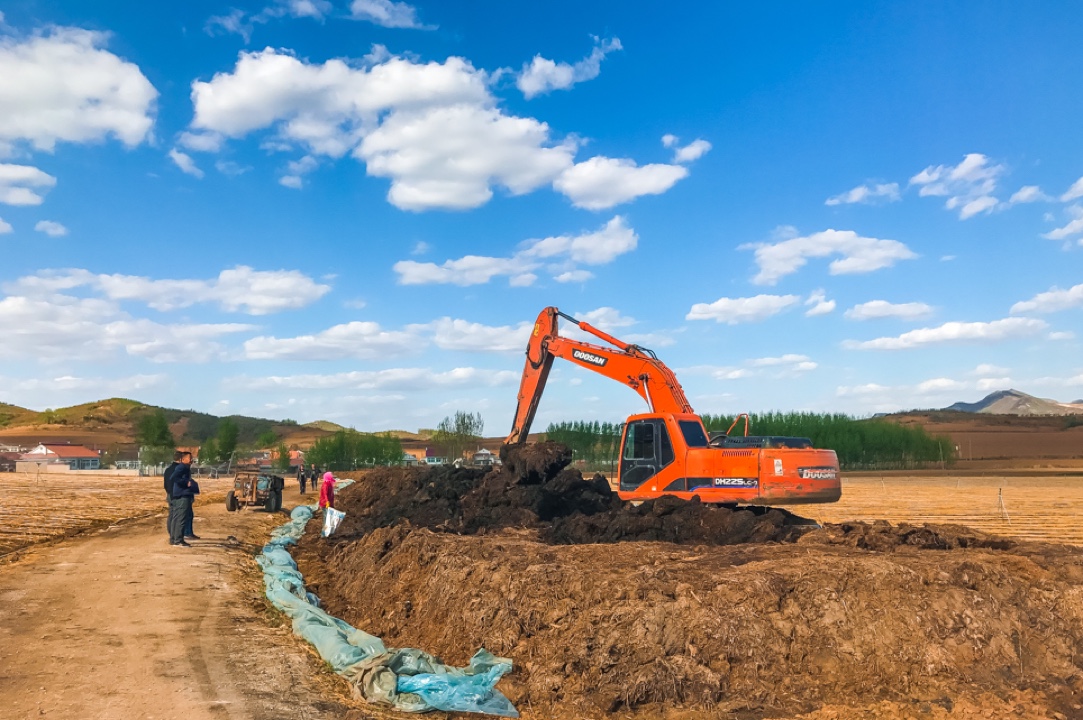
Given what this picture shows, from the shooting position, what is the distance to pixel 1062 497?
31.0 m

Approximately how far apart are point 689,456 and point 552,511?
114 inches

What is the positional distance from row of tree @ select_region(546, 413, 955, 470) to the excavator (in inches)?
2236

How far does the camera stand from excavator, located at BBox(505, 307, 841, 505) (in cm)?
1227

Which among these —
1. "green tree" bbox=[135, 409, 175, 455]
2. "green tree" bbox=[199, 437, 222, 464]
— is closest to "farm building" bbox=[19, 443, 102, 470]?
"green tree" bbox=[135, 409, 175, 455]

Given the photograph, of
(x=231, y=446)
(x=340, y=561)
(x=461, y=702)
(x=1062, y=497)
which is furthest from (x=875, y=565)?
(x=231, y=446)

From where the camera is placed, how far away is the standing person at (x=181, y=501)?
1434 cm

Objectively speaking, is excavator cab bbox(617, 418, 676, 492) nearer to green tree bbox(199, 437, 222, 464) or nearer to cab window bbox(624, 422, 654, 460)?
cab window bbox(624, 422, 654, 460)

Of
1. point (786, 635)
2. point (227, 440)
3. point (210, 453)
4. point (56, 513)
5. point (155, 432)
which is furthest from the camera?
point (155, 432)

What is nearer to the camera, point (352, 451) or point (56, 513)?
point (56, 513)

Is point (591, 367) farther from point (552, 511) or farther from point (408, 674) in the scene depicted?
point (408, 674)

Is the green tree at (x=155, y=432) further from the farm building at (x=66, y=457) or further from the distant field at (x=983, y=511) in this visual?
the distant field at (x=983, y=511)

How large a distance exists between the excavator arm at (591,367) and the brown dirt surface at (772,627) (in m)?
5.78

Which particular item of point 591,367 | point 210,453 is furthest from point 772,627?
point 210,453

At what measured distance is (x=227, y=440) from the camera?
283 ft
